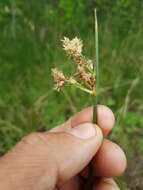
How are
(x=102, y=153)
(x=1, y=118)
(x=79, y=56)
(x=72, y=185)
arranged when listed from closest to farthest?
1. (x=79, y=56)
2. (x=102, y=153)
3. (x=72, y=185)
4. (x=1, y=118)

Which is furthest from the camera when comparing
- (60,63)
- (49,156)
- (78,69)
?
(60,63)

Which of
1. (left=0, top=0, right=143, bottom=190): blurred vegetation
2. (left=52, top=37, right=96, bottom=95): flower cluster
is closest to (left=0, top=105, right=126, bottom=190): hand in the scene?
(left=52, top=37, right=96, bottom=95): flower cluster

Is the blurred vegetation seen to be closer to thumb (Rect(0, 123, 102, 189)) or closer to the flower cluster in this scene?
thumb (Rect(0, 123, 102, 189))

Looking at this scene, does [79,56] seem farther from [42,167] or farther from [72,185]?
[72,185]

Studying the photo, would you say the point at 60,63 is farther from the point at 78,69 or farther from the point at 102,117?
the point at 78,69

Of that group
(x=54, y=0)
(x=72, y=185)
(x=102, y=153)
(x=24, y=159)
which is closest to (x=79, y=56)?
(x=24, y=159)

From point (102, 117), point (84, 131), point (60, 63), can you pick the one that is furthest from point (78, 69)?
point (60, 63)

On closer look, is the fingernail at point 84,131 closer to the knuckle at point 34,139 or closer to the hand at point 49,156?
the hand at point 49,156
